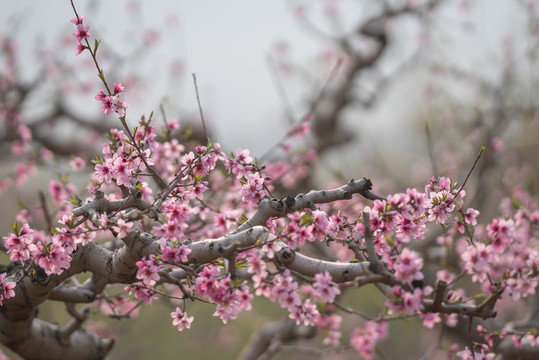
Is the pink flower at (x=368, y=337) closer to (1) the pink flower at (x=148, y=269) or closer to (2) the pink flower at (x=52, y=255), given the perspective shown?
(1) the pink flower at (x=148, y=269)

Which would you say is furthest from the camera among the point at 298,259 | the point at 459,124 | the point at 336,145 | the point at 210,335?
the point at 210,335

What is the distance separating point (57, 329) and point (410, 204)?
9.09 feet

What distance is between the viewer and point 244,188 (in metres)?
2.56

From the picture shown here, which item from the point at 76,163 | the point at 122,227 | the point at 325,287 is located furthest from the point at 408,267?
the point at 76,163

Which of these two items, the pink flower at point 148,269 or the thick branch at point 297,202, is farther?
the thick branch at point 297,202

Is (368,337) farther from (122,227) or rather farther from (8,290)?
(8,290)

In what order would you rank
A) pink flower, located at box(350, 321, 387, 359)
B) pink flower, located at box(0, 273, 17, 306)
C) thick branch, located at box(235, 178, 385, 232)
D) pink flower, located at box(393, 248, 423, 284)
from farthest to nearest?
pink flower, located at box(350, 321, 387, 359), pink flower, located at box(0, 273, 17, 306), thick branch, located at box(235, 178, 385, 232), pink flower, located at box(393, 248, 423, 284)

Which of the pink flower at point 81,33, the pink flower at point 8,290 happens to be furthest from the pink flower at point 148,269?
the pink flower at point 81,33

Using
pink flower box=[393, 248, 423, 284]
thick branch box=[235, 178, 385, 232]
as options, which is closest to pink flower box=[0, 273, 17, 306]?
thick branch box=[235, 178, 385, 232]

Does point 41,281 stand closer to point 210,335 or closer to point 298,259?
point 298,259

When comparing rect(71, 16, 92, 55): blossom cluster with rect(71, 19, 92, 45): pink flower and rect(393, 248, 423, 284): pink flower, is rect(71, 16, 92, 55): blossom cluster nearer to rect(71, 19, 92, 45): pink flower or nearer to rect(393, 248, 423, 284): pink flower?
rect(71, 19, 92, 45): pink flower

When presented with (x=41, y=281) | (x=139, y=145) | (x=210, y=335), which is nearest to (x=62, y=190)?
(x=41, y=281)

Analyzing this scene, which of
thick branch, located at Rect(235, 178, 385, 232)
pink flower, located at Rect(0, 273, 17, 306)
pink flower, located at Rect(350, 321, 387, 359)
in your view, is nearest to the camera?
thick branch, located at Rect(235, 178, 385, 232)

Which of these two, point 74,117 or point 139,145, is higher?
point 74,117
